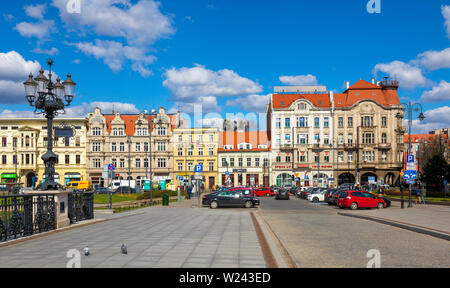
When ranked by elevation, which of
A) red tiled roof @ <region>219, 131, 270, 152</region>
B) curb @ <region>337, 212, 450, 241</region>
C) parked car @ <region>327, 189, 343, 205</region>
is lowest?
parked car @ <region>327, 189, 343, 205</region>

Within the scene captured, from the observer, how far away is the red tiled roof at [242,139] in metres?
80.8

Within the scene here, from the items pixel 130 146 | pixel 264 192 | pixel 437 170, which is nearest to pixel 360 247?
pixel 437 170

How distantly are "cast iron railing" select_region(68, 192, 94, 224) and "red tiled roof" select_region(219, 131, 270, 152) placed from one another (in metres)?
59.7

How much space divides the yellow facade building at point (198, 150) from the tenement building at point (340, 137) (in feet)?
37.8

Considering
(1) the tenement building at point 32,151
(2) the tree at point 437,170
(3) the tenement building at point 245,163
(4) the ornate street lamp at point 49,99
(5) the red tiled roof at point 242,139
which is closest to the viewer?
(4) the ornate street lamp at point 49,99

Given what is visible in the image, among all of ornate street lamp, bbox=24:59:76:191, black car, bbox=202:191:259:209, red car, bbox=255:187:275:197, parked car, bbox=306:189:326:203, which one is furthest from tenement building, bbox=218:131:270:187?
ornate street lamp, bbox=24:59:76:191

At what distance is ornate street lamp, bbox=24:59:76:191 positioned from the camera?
1593 centimetres

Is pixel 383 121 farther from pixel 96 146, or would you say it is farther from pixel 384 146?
pixel 96 146

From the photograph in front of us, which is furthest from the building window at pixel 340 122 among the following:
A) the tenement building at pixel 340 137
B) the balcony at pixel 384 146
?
the balcony at pixel 384 146

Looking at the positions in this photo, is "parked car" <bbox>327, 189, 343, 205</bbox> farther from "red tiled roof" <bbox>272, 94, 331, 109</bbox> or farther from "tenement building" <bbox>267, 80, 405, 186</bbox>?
"red tiled roof" <bbox>272, 94, 331, 109</bbox>

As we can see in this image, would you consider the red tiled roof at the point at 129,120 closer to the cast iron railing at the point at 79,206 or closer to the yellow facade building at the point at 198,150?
the yellow facade building at the point at 198,150

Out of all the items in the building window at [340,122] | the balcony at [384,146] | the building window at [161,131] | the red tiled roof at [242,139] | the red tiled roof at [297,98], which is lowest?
the balcony at [384,146]
